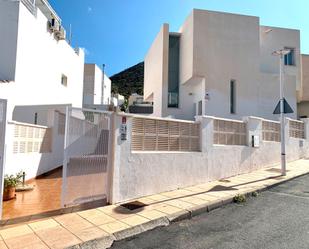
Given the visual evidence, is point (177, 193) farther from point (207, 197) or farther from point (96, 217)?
point (96, 217)

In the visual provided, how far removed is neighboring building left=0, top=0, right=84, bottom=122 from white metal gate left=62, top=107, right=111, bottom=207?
17.6 feet

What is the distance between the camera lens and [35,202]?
6406mm

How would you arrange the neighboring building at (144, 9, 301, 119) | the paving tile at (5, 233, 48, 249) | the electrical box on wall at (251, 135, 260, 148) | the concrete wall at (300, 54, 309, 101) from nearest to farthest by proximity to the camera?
the paving tile at (5, 233, 48, 249) < the electrical box on wall at (251, 135, 260, 148) < the neighboring building at (144, 9, 301, 119) < the concrete wall at (300, 54, 309, 101)

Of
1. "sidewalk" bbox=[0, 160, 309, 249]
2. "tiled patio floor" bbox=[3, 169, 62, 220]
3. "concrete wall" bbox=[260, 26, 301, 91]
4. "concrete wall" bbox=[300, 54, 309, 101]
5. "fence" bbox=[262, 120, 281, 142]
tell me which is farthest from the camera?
"concrete wall" bbox=[300, 54, 309, 101]

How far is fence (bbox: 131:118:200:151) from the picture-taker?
273 inches

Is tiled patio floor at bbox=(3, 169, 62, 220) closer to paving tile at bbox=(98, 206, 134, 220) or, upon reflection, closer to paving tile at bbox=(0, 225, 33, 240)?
paving tile at bbox=(0, 225, 33, 240)

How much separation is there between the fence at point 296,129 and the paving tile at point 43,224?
42.2ft

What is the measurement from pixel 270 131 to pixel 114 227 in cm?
990

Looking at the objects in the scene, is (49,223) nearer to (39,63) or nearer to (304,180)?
(304,180)

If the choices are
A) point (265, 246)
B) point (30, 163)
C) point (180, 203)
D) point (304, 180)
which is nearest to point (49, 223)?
point (180, 203)

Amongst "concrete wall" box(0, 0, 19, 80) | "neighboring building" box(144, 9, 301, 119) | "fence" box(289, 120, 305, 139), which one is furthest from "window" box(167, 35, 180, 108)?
"concrete wall" box(0, 0, 19, 80)

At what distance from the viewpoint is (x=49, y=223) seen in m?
4.93

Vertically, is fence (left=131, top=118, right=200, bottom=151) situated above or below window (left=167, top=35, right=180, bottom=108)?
below

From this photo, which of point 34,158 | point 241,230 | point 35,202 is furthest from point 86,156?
point 34,158
